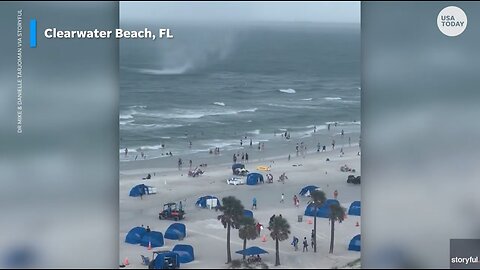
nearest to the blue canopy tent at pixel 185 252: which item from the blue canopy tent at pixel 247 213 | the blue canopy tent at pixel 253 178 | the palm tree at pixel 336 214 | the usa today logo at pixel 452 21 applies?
the blue canopy tent at pixel 247 213

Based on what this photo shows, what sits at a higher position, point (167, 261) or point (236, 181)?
point (236, 181)

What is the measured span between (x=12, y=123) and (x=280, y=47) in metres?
3.95

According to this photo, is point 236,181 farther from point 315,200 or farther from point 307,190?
point 315,200

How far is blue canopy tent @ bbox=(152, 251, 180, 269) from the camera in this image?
16.1 meters

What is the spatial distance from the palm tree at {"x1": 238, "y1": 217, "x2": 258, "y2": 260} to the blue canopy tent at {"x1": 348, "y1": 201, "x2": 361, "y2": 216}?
4.48 ft

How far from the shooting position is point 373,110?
16312 millimetres

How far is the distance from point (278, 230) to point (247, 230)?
44 centimetres

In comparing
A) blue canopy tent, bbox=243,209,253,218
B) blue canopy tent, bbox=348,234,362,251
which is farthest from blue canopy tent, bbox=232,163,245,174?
blue canopy tent, bbox=348,234,362,251

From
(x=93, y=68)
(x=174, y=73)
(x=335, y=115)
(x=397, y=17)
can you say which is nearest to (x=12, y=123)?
(x=93, y=68)

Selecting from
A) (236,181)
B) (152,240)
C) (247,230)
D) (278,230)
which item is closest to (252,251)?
(247,230)

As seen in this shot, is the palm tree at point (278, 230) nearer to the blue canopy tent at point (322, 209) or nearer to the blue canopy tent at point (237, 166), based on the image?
the blue canopy tent at point (322, 209)

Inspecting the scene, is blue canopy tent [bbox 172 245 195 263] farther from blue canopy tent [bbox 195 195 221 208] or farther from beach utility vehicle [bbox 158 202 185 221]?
blue canopy tent [bbox 195 195 221 208]

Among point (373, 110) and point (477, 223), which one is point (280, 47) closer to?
point (373, 110)

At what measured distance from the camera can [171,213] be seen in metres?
16.5
